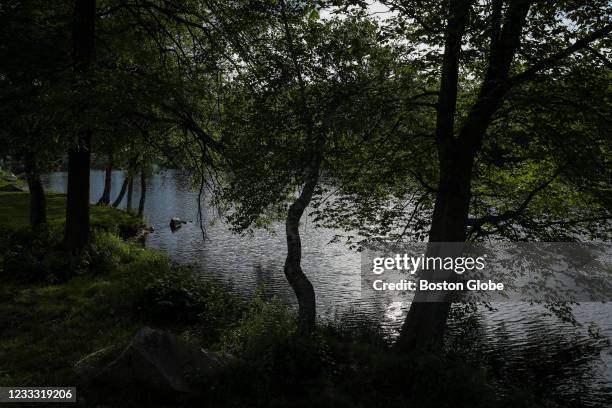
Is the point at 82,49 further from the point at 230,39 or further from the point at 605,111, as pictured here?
the point at 605,111

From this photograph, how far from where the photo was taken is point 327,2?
412 inches

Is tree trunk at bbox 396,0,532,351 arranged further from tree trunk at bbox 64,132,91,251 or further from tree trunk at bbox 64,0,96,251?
tree trunk at bbox 64,132,91,251

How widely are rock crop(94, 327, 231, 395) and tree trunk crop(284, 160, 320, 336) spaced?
226cm

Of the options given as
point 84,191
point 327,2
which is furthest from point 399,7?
point 84,191

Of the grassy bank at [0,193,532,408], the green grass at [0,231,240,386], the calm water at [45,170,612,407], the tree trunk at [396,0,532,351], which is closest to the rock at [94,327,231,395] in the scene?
the grassy bank at [0,193,532,408]

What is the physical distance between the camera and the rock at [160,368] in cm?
889

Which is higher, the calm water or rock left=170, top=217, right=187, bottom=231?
rock left=170, top=217, right=187, bottom=231

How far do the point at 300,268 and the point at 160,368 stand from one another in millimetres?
3642

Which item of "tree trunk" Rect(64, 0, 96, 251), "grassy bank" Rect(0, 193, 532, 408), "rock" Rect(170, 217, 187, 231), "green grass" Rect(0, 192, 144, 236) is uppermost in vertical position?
"tree trunk" Rect(64, 0, 96, 251)

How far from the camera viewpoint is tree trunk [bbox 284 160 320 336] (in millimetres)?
11039

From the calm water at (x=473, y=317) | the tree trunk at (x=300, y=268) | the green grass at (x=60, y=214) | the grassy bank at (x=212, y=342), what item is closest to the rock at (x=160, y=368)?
the grassy bank at (x=212, y=342)

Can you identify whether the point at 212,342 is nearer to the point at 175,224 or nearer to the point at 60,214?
the point at 60,214

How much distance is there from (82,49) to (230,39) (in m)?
5.35

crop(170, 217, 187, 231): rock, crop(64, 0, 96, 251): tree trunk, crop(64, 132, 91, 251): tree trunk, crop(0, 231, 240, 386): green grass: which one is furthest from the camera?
crop(170, 217, 187, 231): rock
